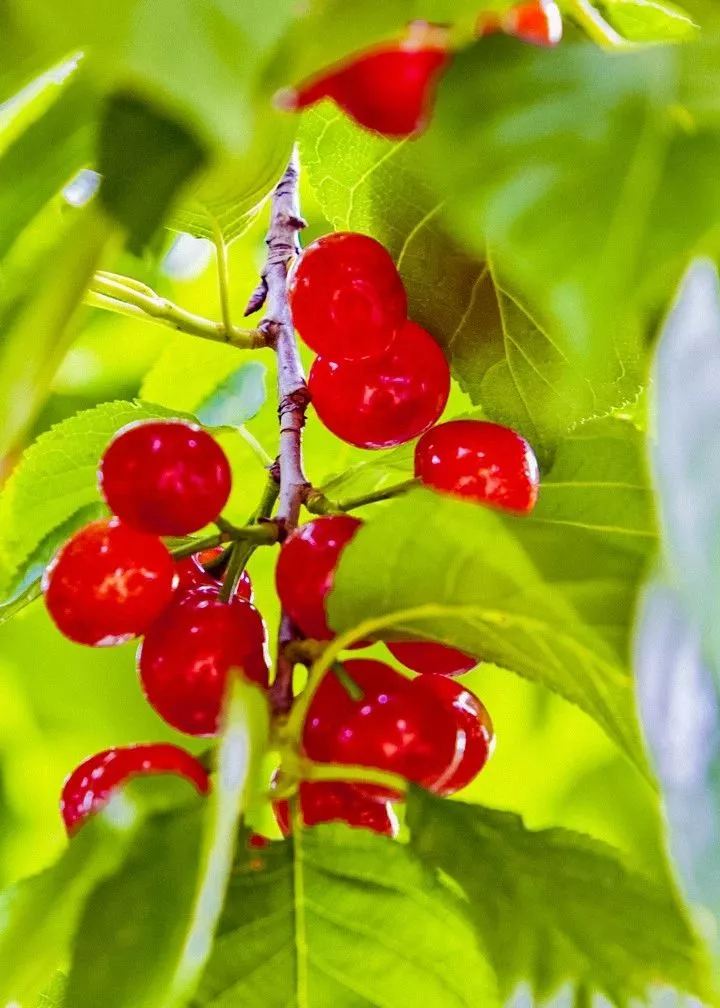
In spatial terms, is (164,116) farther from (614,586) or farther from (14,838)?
(14,838)

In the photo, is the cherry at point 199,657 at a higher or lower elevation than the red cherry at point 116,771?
higher

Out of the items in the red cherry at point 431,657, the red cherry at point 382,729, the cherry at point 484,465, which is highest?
the cherry at point 484,465

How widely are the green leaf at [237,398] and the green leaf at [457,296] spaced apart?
0.96 feet

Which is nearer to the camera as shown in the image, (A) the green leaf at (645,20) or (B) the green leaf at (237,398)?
(A) the green leaf at (645,20)

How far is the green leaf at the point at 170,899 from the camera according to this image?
0.89ft

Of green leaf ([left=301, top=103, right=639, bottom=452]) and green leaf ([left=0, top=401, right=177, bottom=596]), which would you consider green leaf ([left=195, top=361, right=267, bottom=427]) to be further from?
green leaf ([left=301, top=103, right=639, bottom=452])

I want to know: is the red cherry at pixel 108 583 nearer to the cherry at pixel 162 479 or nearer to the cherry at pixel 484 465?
the cherry at pixel 162 479

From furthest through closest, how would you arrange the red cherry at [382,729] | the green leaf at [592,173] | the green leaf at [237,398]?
1. the green leaf at [237,398]
2. the red cherry at [382,729]
3. the green leaf at [592,173]

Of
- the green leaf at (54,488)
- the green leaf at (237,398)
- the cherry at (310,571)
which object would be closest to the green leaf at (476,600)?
the cherry at (310,571)

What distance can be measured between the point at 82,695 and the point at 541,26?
1122 mm

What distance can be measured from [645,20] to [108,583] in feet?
0.84

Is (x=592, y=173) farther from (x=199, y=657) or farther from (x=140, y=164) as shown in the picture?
(x=199, y=657)

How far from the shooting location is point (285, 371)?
518 millimetres

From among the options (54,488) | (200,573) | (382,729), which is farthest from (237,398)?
(382,729)
